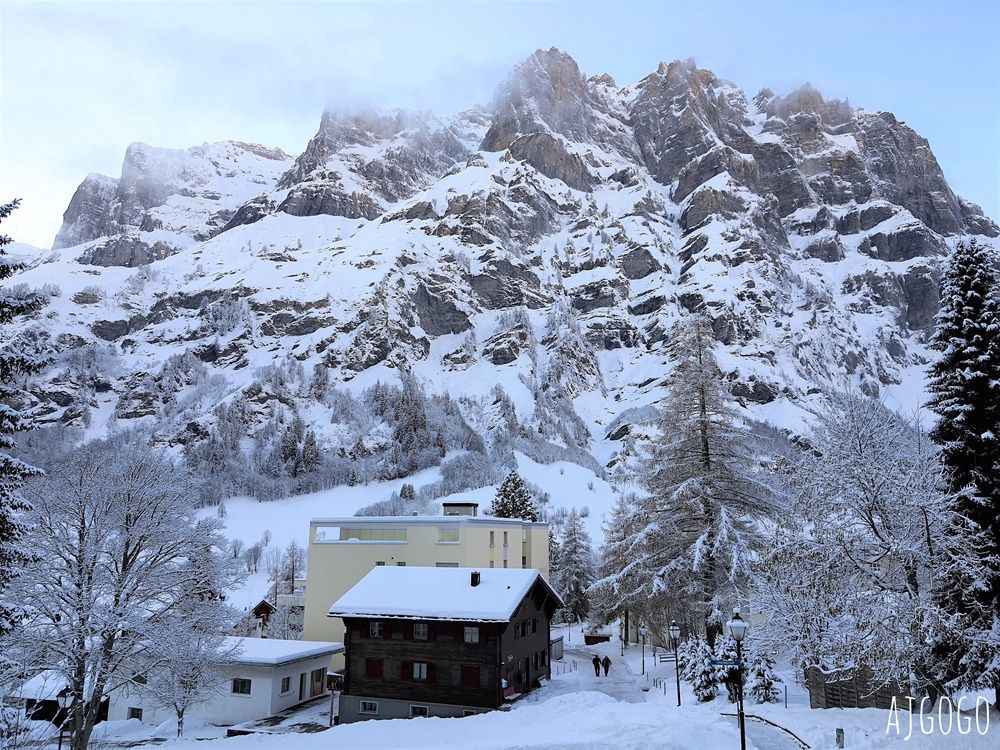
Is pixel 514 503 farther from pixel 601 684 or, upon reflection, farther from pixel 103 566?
pixel 103 566

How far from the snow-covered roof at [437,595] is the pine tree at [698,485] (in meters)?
8.59

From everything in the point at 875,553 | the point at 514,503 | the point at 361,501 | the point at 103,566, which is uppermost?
the point at 361,501

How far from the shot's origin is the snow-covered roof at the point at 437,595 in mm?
32312

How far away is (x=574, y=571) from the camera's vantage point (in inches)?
2729

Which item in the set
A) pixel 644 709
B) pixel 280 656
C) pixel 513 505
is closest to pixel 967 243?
pixel 644 709

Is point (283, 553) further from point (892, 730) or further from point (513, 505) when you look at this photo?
point (892, 730)

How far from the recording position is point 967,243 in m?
18.6

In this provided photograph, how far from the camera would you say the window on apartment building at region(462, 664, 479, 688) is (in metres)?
31.6

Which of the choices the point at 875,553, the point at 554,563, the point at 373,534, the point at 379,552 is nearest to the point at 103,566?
the point at 875,553

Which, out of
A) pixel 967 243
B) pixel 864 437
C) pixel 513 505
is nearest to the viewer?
pixel 864 437

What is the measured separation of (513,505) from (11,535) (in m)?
61.8

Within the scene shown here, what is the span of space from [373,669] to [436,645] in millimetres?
3811

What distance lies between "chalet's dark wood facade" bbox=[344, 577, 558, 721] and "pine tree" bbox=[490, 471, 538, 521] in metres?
38.3

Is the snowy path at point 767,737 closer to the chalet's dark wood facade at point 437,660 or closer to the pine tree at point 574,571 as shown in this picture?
the chalet's dark wood facade at point 437,660
